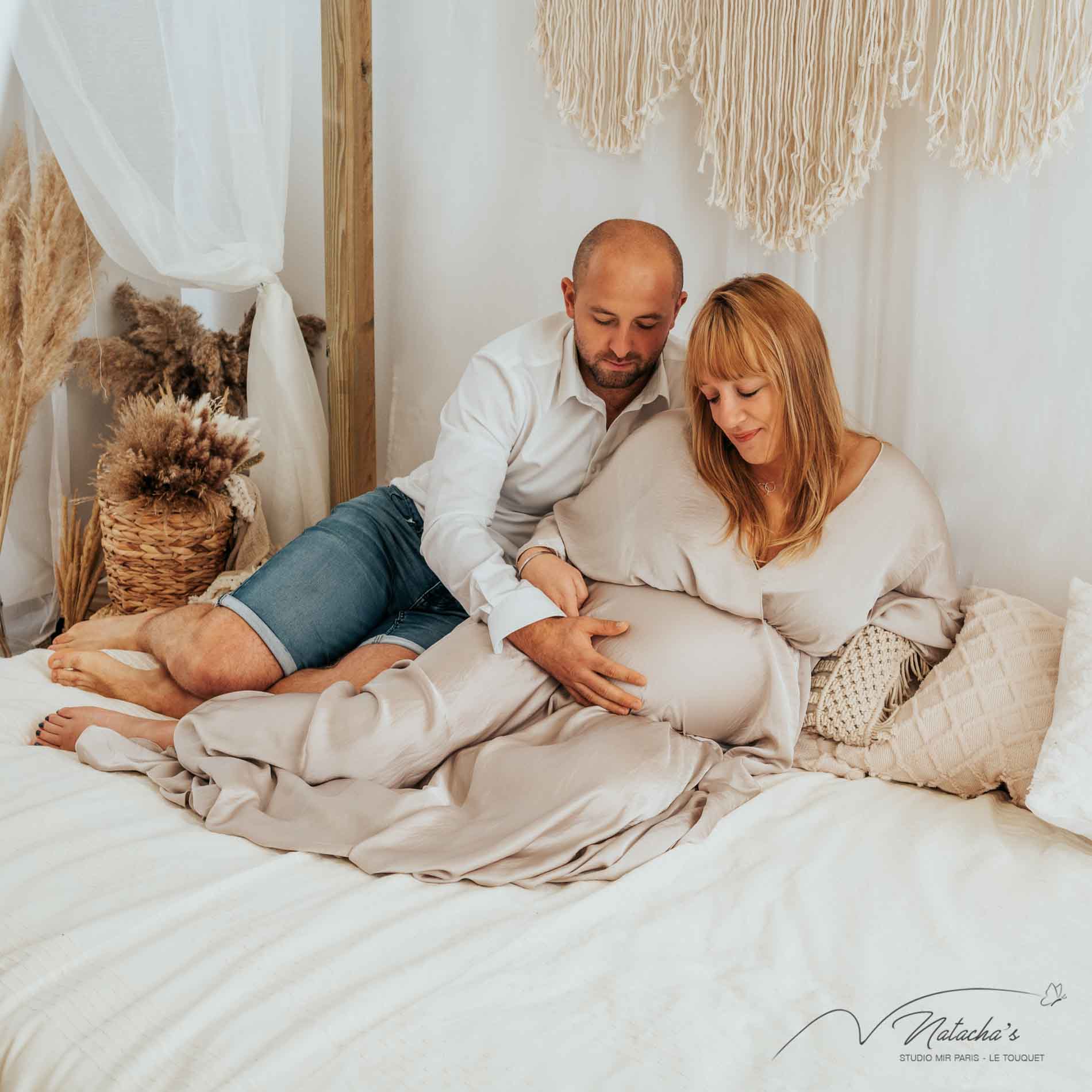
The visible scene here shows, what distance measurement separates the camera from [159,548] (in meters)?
2.31

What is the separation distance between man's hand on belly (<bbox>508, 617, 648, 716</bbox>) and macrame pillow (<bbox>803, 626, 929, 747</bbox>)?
298mm

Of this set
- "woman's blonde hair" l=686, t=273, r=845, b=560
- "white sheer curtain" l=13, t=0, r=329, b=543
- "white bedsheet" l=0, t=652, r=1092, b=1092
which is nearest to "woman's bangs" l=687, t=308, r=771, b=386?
"woman's blonde hair" l=686, t=273, r=845, b=560

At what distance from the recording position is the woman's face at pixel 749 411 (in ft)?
5.07

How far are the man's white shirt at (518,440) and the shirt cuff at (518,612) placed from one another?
0.44ft

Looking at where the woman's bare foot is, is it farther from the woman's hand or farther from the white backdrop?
the white backdrop

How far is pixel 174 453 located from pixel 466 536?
0.83m

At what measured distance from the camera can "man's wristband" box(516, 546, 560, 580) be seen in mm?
1719

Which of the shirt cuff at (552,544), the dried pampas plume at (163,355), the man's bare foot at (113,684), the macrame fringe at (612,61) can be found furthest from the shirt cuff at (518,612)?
the dried pampas plume at (163,355)

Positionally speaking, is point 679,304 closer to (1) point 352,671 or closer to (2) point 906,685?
(2) point 906,685

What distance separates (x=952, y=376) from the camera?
191 centimetres

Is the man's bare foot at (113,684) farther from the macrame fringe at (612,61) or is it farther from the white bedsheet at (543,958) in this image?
the macrame fringe at (612,61)

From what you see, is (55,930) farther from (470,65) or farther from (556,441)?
(470,65)

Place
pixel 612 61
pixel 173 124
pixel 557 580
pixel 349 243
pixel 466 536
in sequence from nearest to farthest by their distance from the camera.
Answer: pixel 557 580 < pixel 466 536 < pixel 612 61 < pixel 173 124 < pixel 349 243

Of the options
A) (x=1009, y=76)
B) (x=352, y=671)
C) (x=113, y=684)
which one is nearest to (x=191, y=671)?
(x=113, y=684)
